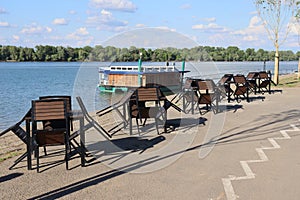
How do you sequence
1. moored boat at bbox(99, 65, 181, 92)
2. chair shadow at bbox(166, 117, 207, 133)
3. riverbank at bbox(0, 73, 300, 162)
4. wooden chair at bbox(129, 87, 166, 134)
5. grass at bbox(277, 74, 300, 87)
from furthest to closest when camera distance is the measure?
moored boat at bbox(99, 65, 181, 92) → grass at bbox(277, 74, 300, 87) → chair shadow at bbox(166, 117, 207, 133) → wooden chair at bbox(129, 87, 166, 134) → riverbank at bbox(0, 73, 300, 162)

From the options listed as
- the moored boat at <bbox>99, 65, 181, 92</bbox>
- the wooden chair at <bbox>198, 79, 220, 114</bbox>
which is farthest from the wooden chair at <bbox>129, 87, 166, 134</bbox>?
the moored boat at <bbox>99, 65, 181, 92</bbox>

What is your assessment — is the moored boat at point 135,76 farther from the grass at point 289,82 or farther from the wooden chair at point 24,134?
the wooden chair at point 24,134

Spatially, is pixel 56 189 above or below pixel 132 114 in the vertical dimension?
below

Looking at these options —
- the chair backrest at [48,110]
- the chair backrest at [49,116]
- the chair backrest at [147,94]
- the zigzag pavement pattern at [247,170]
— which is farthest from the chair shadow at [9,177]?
the chair backrest at [147,94]

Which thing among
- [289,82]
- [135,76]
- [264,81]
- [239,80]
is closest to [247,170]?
[239,80]

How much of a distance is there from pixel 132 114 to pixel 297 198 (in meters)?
4.02

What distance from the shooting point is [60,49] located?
211ft

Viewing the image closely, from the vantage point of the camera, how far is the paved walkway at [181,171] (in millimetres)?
4094

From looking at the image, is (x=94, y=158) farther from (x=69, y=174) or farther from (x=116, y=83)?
(x=116, y=83)

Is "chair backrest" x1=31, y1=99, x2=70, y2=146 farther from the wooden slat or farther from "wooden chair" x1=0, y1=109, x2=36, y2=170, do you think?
"wooden chair" x1=0, y1=109, x2=36, y2=170

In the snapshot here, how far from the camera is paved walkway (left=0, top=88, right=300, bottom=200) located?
13.4 ft

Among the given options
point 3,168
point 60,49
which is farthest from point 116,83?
point 60,49

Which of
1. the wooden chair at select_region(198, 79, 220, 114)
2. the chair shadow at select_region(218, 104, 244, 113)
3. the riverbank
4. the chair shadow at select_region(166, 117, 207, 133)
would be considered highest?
the wooden chair at select_region(198, 79, 220, 114)

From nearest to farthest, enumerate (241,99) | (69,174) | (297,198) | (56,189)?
(297,198)
(56,189)
(69,174)
(241,99)
